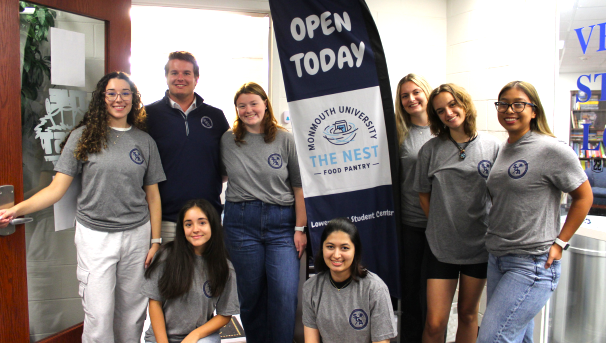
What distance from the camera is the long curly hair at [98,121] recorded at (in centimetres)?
190

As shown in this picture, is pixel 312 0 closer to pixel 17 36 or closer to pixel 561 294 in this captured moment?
pixel 17 36

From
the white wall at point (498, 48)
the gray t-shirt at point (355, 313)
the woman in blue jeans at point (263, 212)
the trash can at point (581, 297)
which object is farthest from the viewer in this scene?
the white wall at point (498, 48)

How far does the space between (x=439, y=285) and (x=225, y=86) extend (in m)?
3.78

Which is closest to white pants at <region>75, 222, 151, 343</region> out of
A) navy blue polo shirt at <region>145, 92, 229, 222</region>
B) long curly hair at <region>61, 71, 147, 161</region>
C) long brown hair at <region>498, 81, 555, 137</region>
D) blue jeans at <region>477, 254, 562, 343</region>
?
navy blue polo shirt at <region>145, 92, 229, 222</region>

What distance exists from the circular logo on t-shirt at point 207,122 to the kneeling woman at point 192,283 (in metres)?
0.50

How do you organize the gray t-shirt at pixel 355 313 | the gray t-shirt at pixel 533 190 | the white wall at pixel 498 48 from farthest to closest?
the white wall at pixel 498 48
the gray t-shirt at pixel 355 313
the gray t-shirt at pixel 533 190

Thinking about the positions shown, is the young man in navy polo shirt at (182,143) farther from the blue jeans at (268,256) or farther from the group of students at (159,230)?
the blue jeans at (268,256)

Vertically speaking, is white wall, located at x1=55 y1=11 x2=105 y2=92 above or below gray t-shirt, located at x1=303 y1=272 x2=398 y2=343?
above

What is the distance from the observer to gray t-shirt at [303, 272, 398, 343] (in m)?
1.75

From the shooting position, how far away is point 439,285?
6.59ft

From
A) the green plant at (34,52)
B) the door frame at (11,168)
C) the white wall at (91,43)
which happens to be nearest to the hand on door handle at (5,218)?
the door frame at (11,168)

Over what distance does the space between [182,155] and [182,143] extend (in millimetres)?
62

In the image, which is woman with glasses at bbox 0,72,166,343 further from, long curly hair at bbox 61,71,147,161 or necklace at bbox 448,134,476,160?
necklace at bbox 448,134,476,160

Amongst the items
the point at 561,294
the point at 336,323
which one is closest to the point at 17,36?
the point at 336,323
